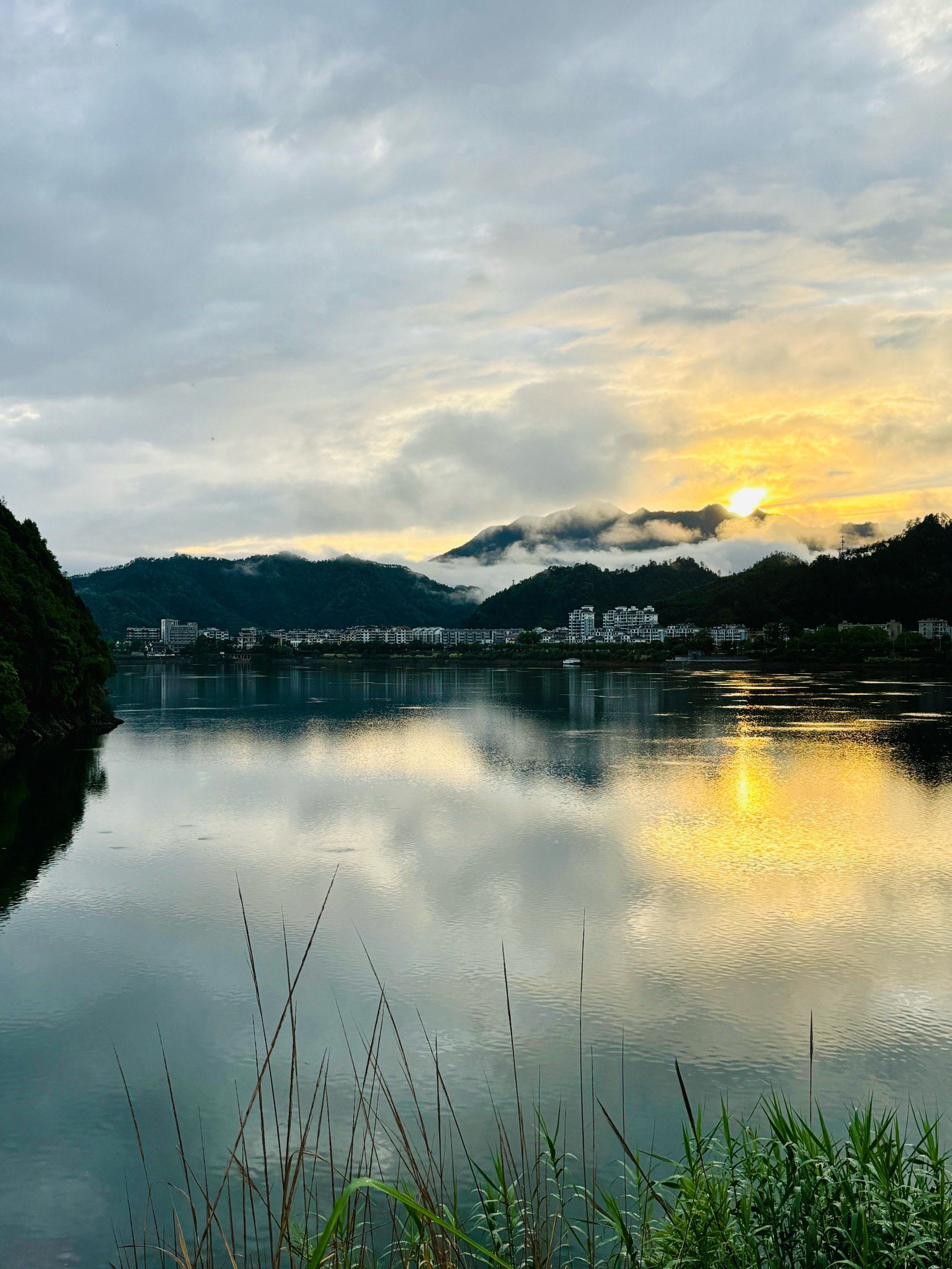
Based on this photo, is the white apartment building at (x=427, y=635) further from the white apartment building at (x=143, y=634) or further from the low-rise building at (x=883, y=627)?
the low-rise building at (x=883, y=627)

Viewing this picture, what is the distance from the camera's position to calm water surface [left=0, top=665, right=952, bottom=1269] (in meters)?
5.53

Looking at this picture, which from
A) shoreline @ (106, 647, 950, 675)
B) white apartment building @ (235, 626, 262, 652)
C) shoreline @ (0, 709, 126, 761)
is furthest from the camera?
white apartment building @ (235, 626, 262, 652)

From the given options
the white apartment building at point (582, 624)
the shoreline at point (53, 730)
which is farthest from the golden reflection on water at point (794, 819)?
the white apartment building at point (582, 624)

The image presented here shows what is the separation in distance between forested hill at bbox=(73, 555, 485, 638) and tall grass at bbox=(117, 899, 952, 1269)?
112 meters

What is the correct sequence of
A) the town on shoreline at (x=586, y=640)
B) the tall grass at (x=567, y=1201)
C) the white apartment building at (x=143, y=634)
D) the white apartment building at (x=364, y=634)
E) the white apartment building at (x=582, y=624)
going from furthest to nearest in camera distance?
the white apartment building at (x=364, y=634), the white apartment building at (x=582, y=624), the white apartment building at (x=143, y=634), the town on shoreline at (x=586, y=640), the tall grass at (x=567, y=1201)

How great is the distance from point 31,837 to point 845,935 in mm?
10755

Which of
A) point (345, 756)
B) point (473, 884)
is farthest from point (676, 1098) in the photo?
point (345, 756)

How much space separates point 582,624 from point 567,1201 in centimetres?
11529

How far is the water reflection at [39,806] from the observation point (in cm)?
1096

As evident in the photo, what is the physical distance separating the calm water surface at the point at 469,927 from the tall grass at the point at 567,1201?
16.1 inches

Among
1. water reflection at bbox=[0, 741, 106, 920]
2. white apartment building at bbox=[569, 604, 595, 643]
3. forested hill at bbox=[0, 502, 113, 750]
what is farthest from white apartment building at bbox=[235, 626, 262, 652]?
water reflection at bbox=[0, 741, 106, 920]

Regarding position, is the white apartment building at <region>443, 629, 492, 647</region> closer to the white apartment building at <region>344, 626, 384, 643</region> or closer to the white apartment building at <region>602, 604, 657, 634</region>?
the white apartment building at <region>344, 626, 384, 643</region>

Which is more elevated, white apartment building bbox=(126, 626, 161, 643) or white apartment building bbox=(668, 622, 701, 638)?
white apartment building bbox=(126, 626, 161, 643)

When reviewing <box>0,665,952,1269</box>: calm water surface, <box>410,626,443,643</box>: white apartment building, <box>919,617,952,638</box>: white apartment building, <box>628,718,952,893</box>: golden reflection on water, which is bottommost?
<box>628,718,952,893</box>: golden reflection on water
